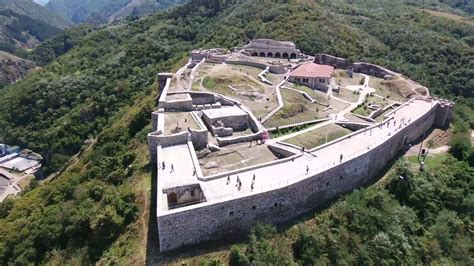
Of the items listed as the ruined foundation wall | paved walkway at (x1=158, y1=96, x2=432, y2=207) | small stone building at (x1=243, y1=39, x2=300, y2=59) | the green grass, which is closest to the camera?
the ruined foundation wall

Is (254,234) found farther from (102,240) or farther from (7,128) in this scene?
(7,128)

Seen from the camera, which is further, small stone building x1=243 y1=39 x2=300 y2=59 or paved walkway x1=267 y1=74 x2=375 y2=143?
small stone building x1=243 y1=39 x2=300 y2=59

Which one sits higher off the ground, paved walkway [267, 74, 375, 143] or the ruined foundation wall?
paved walkway [267, 74, 375, 143]

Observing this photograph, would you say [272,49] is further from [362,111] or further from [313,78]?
[362,111]

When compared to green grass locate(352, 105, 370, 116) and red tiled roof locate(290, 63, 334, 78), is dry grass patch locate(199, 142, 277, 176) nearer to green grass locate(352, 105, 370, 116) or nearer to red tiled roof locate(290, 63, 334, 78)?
green grass locate(352, 105, 370, 116)

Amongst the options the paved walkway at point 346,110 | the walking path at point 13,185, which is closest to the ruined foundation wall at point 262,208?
the paved walkway at point 346,110

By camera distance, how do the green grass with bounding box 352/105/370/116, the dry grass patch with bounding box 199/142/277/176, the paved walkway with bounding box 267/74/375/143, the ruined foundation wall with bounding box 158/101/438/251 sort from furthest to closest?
the green grass with bounding box 352/105/370/116 < the paved walkway with bounding box 267/74/375/143 < the dry grass patch with bounding box 199/142/277/176 < the ruined foundation wall with bounding box 158/101/438/251

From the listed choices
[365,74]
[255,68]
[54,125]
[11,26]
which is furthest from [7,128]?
[11,26]

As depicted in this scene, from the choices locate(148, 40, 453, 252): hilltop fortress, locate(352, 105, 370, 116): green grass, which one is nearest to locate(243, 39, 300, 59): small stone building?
locate(148, 40, 453, 252): hilltop fortress
